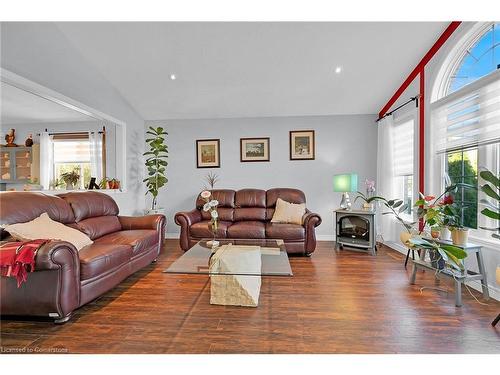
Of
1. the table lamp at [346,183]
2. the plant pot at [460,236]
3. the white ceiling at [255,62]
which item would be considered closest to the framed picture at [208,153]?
the white ceiling at [255,62]

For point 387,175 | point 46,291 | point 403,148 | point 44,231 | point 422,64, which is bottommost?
point 46,291

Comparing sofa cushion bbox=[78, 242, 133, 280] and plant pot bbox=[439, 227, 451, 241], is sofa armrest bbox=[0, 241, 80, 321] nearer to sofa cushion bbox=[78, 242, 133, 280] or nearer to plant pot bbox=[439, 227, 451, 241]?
sofa cushion bbox=[78, 242, 133, 280]

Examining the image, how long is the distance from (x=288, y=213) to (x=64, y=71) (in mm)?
3636

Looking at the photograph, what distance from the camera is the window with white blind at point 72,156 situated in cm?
378

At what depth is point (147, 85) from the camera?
159 inches

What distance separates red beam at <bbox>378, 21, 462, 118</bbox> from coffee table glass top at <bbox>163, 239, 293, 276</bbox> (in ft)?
10.4

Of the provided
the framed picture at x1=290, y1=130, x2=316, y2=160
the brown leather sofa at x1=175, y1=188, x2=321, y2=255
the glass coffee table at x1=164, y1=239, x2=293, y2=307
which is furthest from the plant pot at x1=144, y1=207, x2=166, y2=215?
the framed picture at x1=290, y1=130, x2=316, y2=160

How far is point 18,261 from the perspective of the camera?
1.73 metres

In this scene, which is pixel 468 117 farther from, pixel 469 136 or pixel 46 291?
pixel 46 291

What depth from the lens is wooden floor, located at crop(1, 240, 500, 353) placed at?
5.44ft

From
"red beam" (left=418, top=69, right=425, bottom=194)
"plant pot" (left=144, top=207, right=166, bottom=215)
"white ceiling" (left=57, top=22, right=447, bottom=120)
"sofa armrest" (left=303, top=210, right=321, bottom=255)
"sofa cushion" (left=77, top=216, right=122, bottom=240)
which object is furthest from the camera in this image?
"plant pot" (left=144, top=207, right=166, bottom=215)

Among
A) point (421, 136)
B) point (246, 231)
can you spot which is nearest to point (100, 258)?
point (246, 231)
